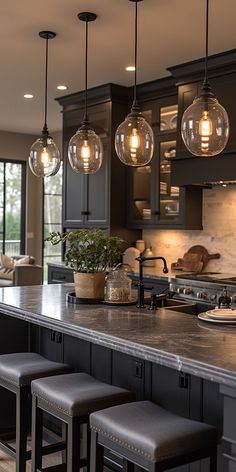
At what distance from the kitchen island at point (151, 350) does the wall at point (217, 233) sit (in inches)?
92.0

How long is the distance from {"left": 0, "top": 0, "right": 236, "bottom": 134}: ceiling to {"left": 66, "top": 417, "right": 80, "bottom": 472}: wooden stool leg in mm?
2673

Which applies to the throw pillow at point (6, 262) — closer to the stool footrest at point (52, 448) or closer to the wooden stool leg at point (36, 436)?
the stool footrest at point (52, 448)

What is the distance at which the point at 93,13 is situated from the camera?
3.85m

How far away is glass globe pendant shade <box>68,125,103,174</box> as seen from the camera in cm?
362

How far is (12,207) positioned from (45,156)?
544cm

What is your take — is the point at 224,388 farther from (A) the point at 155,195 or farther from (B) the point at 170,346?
(A) the point at 155,195

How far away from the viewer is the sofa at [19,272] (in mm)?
7297

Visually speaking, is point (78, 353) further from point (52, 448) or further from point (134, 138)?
point (134, 138)

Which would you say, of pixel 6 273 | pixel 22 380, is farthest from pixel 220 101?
pixel 6 273

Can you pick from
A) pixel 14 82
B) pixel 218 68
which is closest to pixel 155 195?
pixel 218 68

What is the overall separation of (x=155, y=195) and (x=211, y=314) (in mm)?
3164

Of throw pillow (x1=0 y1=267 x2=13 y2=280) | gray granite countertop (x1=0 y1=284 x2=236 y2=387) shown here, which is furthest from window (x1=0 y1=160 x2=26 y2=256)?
gray granite countertop (x1=0 y1=284 x2=236 y2=387)

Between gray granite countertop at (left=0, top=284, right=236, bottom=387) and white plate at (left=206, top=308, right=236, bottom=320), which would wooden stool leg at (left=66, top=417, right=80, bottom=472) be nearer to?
gray granite countertop at (left=0, top=284, right=236, bottom=387)

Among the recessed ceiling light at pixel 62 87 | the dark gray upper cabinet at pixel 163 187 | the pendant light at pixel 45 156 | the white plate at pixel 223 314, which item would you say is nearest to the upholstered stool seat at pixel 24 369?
the white plate at pixel 223 314
